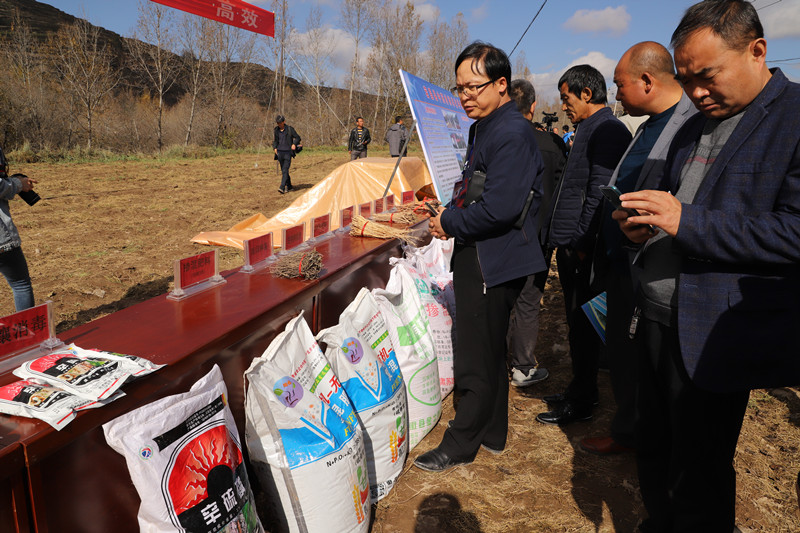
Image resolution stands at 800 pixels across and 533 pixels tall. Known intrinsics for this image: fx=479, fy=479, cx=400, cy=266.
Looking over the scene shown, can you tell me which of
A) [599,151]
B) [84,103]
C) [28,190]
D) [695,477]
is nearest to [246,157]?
[84,103]

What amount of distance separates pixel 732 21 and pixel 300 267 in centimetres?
159

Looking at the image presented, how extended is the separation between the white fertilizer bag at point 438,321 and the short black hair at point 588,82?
1297 millimetres

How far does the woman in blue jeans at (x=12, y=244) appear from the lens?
9.71 ft

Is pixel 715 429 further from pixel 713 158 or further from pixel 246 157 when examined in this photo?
pixel 246 157

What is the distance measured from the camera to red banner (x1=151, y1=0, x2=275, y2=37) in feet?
20.8

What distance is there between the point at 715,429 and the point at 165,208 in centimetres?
883

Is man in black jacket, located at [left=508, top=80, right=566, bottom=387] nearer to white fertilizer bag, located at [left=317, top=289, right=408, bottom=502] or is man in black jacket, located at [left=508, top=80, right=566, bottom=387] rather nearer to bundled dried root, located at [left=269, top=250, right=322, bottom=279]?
white fertilizer bag, located at [left=317, top=289, right=408, bottom=502]

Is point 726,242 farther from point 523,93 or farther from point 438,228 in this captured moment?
point 523,93

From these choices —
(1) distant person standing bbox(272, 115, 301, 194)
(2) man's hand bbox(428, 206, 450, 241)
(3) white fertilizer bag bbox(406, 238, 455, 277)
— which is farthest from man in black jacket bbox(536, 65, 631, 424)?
(1) distant person standing bbox(272, 115, 301, 194)

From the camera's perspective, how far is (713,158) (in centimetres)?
122

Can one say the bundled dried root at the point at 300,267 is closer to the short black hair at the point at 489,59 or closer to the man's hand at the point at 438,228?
the man's hand at the point at 438,228

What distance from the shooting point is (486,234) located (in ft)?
6.18

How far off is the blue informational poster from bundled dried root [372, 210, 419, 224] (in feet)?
0.84

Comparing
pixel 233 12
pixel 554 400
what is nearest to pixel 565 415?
pixel 554 400
